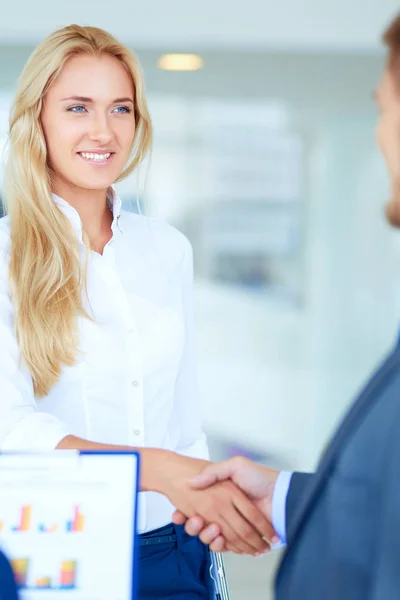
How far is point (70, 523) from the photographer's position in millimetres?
1161

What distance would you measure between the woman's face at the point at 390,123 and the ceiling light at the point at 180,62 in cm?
322

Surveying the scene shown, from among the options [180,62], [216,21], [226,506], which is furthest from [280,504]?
[180,62]

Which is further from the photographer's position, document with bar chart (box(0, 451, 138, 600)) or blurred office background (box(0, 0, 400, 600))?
blurred office background (box(0, 0, 400, 600))

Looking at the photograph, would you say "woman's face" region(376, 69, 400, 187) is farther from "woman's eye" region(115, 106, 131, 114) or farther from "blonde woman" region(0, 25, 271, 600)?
"woman's eye" region(115, 106, 131, 114)

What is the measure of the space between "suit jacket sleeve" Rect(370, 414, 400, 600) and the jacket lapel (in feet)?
0.21

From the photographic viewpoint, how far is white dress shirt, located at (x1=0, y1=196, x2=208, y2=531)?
175 centimetres

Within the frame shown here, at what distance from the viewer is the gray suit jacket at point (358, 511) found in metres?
1.02

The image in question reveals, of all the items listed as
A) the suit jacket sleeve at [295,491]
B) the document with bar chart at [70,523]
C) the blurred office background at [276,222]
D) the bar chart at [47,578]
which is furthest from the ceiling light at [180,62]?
the bar chart at [47,578]

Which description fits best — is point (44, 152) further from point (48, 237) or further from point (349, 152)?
point (349, 152)

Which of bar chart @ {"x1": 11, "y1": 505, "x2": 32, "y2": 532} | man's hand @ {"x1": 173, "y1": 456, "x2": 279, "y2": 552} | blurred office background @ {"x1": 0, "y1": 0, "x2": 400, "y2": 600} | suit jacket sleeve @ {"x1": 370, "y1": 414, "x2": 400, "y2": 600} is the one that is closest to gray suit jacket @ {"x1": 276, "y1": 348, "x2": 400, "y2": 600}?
suit jacket sleeve @ {"x1": 370, "y1": 414, "x2": 400, "y2": 600}

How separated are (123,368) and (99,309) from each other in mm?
143

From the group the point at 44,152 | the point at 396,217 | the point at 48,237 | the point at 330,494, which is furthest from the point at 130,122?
the point at 330,494

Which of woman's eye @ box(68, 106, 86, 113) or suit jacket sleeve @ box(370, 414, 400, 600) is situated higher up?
woman's eye @ box(68, 106, 86, 113)

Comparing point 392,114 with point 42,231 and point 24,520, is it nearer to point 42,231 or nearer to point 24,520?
point 24,520
